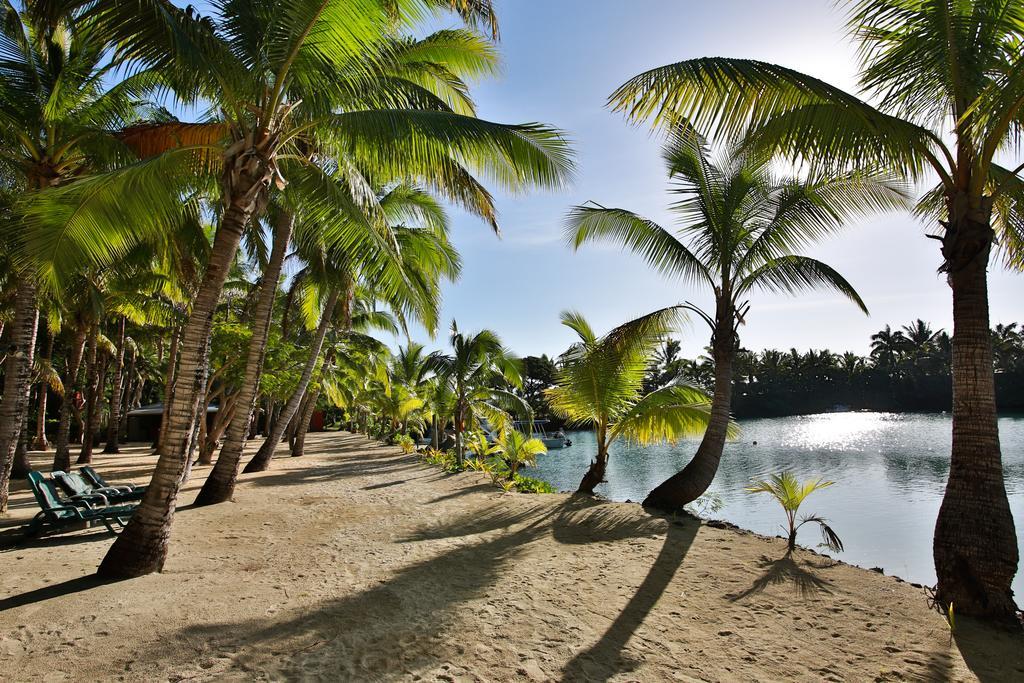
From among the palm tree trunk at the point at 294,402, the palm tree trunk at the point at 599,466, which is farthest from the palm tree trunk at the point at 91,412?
the palm tree trunk at the point at 599,466

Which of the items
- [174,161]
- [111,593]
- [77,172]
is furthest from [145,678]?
[77,172]

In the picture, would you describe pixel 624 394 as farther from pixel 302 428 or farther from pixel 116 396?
pixel 116 396

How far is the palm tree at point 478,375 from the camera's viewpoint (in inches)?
728

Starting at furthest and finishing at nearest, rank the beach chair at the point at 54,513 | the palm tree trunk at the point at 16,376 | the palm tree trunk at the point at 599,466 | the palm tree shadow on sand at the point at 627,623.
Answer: the palm tree trunk at the point at 599,466, the palm tree trunk at the point at 16,376, the beach chair at the point at 54,513, the palm tree shadow on sand at the point at 627,623

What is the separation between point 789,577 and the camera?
573 cm

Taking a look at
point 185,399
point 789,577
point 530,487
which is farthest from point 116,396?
point 789,577

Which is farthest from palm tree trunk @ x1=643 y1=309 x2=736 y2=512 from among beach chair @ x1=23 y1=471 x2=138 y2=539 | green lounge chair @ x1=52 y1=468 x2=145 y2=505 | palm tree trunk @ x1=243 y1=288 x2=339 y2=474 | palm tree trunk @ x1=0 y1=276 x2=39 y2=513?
palm tree trunk @ x1=0 y1=276 x2=39 y2=513

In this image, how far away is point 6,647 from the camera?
3.40 meters

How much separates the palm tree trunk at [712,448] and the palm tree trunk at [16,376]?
30.6 feet

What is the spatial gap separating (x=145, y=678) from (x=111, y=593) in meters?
1.70

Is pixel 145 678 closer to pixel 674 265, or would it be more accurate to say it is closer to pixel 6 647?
pixel 6 647

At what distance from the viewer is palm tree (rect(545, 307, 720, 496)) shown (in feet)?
33.7

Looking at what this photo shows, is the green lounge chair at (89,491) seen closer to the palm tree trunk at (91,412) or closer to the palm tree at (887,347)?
the palm tree trunk at (91,412)

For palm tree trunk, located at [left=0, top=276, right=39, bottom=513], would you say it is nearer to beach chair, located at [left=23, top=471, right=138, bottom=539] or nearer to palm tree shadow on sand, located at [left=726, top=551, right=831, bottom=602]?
beach chair, located at [left=23, top=471, right=138, bottom=539]
